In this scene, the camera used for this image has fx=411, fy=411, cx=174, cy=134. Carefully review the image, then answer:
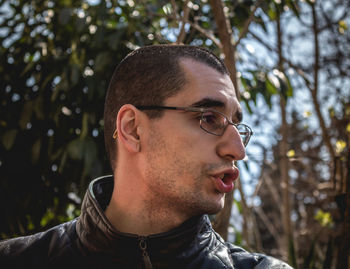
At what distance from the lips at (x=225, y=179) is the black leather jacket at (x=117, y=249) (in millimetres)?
163

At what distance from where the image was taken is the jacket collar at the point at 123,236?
1405 millimetres

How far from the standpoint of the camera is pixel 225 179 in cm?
148

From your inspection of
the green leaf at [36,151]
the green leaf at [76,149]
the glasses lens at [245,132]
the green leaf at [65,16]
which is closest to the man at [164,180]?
the glasses lens at [245,132]

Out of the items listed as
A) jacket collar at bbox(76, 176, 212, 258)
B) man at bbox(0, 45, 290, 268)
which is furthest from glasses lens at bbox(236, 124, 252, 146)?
jacket collar at bbox(76, 176, 212, 258)

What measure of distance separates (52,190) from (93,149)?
55cm

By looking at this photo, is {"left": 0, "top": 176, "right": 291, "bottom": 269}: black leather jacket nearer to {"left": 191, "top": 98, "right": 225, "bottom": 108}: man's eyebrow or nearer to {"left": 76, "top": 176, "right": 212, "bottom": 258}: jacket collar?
{"left": 76, "top": 176, "right": 212, "bottom": 258}: jacket collar

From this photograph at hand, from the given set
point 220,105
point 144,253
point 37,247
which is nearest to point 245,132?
point 220,105

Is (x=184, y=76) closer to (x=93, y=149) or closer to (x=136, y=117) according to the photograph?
(x=136, y=117)

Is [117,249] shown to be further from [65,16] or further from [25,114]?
[65,16]

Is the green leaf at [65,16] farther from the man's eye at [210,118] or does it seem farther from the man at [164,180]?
the man's eye at [210,118]

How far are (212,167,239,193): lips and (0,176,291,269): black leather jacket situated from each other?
0.16 meters

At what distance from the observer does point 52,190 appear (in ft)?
9.49

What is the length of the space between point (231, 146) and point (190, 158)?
0.51 feet

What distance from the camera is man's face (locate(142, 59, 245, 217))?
1.42 meters
